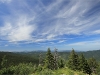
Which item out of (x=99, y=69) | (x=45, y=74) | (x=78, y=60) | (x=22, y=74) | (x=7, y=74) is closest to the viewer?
(x=45, y=74)

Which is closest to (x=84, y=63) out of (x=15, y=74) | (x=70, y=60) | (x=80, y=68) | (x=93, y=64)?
(x=80, y=68)

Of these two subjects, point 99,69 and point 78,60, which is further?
point 99,69

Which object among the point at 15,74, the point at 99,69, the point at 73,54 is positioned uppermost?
the point at 73,54

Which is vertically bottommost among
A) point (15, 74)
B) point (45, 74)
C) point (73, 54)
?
point (15, 74)

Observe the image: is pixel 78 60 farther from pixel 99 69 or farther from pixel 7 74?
pixel 99 69

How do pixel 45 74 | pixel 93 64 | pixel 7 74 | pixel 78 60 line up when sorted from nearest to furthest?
pixel 45 74 → pixel 7 74 → pixel 78 60 → pixel 93 64

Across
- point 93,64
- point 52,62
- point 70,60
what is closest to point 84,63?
point 70,60

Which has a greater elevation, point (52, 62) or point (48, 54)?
point (48, 54)

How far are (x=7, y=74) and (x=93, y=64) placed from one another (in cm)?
5964

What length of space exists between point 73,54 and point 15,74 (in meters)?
27.7

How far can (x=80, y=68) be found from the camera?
55969 millimetres

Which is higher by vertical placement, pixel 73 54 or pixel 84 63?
pixel 73 54

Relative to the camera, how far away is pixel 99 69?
9675cm

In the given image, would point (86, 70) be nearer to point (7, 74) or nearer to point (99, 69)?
point (7, 74)
